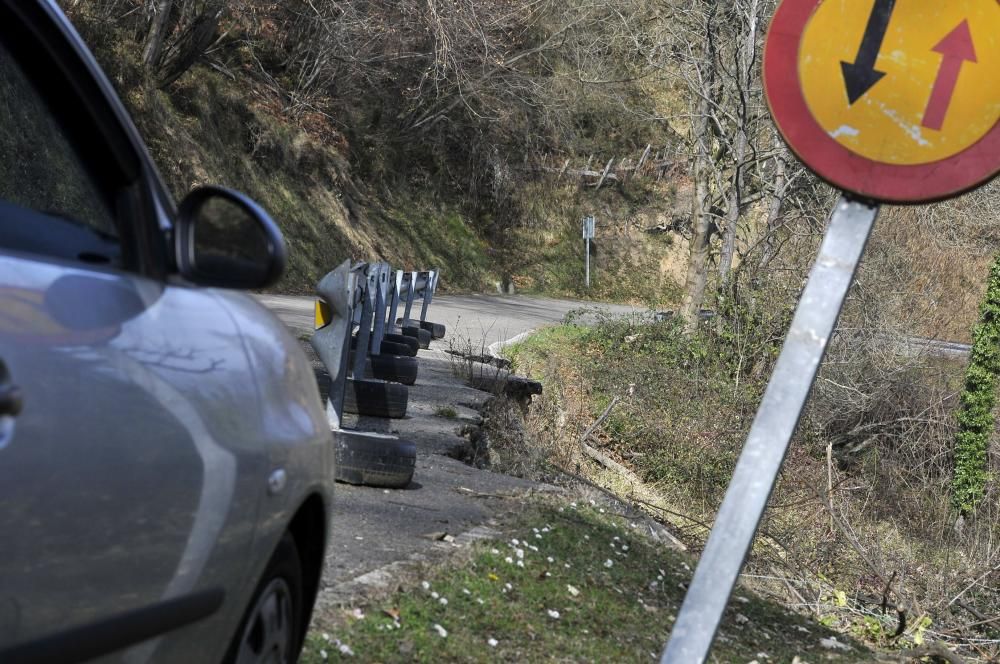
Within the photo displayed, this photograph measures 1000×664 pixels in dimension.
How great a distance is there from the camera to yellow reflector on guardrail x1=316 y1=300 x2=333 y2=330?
733 centimetres

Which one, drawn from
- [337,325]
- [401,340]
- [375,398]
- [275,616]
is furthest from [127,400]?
[401,340]

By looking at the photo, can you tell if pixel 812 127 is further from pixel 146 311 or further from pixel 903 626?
pixel 903 626

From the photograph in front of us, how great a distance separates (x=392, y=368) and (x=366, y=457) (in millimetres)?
4763

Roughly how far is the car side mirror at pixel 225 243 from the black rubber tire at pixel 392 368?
30.8 feet

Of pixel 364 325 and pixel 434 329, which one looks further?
pixel 434 329

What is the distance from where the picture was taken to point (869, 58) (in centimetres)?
315

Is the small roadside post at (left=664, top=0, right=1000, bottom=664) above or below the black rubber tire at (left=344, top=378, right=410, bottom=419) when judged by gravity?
above

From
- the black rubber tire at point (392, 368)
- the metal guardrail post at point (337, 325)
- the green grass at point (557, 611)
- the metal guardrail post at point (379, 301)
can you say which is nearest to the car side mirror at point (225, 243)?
the green grass at point (557, 611)

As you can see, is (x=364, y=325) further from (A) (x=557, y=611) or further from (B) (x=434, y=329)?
(B) (x=434, y=329)

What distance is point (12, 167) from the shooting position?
2.76 m

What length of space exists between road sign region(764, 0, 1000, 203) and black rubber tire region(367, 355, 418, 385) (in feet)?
29.4

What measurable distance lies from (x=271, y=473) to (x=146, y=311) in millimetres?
600

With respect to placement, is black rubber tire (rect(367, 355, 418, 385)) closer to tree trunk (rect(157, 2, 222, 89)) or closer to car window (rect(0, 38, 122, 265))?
car window (rect(0, 38, 122, 265))

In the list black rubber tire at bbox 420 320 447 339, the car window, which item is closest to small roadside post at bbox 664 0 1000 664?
the car window
